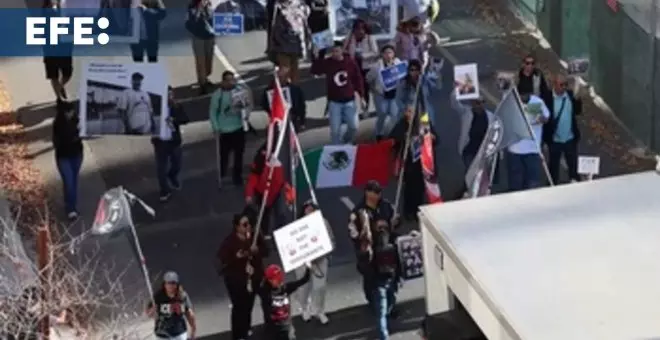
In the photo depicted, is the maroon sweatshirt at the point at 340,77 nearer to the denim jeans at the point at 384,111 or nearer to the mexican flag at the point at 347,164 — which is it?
the denim jeans at the point at 384,111

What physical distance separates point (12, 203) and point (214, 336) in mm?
4346

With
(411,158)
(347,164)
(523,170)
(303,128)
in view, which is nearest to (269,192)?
(347,164)

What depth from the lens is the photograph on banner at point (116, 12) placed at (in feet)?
70.4

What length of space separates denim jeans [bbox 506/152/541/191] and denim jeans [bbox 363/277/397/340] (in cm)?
295

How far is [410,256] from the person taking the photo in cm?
1451

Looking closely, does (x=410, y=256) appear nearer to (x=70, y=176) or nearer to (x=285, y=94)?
(x=285, y=94)

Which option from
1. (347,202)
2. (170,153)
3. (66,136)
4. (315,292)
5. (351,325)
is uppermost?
(66,136)

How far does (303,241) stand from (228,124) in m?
4.30

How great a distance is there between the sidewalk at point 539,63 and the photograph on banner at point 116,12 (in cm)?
480

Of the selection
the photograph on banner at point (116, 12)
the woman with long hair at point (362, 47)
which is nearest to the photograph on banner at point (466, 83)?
the woman with long hair at point (362, 47)

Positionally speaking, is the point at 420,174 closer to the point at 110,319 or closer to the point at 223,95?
the point at 223,95

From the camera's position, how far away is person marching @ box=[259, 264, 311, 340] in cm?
1404

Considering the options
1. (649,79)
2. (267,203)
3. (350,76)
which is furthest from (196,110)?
(649,79)

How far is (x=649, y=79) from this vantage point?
20.0m
